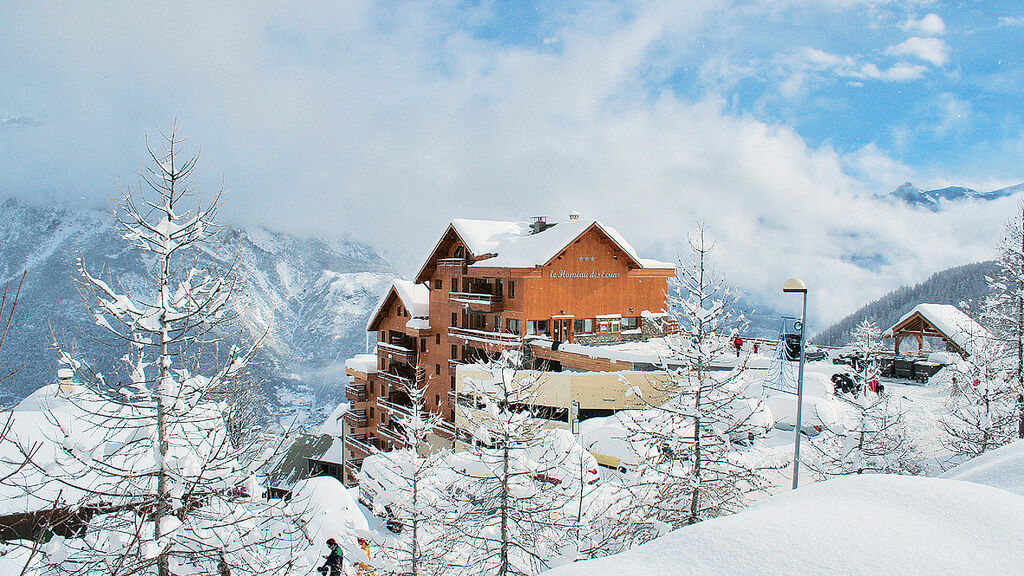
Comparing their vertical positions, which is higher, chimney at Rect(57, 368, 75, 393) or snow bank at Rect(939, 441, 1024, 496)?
chimney at Rect(57, 368, 75, 393)

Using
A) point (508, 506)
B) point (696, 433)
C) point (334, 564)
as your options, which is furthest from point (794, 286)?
point (334, 564)

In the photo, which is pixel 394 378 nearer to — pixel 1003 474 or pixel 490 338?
pixel 490 338

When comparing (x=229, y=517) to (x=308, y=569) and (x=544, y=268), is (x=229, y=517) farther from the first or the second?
(x=544, y=268)

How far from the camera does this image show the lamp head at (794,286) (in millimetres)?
12867

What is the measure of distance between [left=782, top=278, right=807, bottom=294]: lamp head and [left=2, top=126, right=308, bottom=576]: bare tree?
11780mm

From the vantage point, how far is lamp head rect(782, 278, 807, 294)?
12.9 m

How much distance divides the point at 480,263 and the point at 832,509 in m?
26.6

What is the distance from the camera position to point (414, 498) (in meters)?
14.4

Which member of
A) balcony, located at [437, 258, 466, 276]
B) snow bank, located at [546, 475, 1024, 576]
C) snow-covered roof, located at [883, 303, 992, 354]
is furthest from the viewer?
snow-covered roof, located at [883, 303, 992, 354]

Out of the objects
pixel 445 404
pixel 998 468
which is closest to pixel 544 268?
pixel 445 404

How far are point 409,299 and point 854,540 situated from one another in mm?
33439

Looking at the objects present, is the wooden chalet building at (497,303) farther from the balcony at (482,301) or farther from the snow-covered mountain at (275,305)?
the snow-covered mountain at (275,305)

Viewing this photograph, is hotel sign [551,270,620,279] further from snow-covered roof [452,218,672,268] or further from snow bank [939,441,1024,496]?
snow bank [939,441,1024,496]

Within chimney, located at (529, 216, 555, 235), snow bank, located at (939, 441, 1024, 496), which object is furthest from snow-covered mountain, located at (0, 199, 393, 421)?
snow bank, located at (939, 441, 1024, 496)
